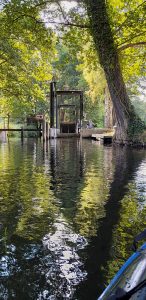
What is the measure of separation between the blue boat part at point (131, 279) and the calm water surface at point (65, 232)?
104 centimetres

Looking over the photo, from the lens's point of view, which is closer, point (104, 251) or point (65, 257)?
Result: point (65, 257)

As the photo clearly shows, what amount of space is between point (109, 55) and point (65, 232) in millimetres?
15373

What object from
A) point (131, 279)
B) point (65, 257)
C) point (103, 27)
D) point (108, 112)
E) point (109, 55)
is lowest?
point (65, 257)

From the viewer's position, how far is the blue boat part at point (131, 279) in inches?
62.5

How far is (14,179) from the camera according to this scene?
8.10 metres

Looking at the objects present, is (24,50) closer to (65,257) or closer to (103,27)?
(103,27)

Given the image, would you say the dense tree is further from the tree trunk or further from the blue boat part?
the blue boat part

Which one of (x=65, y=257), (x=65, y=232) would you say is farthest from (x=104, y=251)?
(x=65, y=232)

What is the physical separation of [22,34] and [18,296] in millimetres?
20056

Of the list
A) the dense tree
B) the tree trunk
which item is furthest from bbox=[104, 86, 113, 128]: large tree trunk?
the dense tree

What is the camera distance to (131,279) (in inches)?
70.1

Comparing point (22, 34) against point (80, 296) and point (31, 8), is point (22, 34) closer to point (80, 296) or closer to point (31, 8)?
point (31, 8)

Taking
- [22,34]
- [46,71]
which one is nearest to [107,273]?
[22,34]

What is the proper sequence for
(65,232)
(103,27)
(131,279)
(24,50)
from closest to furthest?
(131,279) → (65,232) → (103,27) → (24,50)
